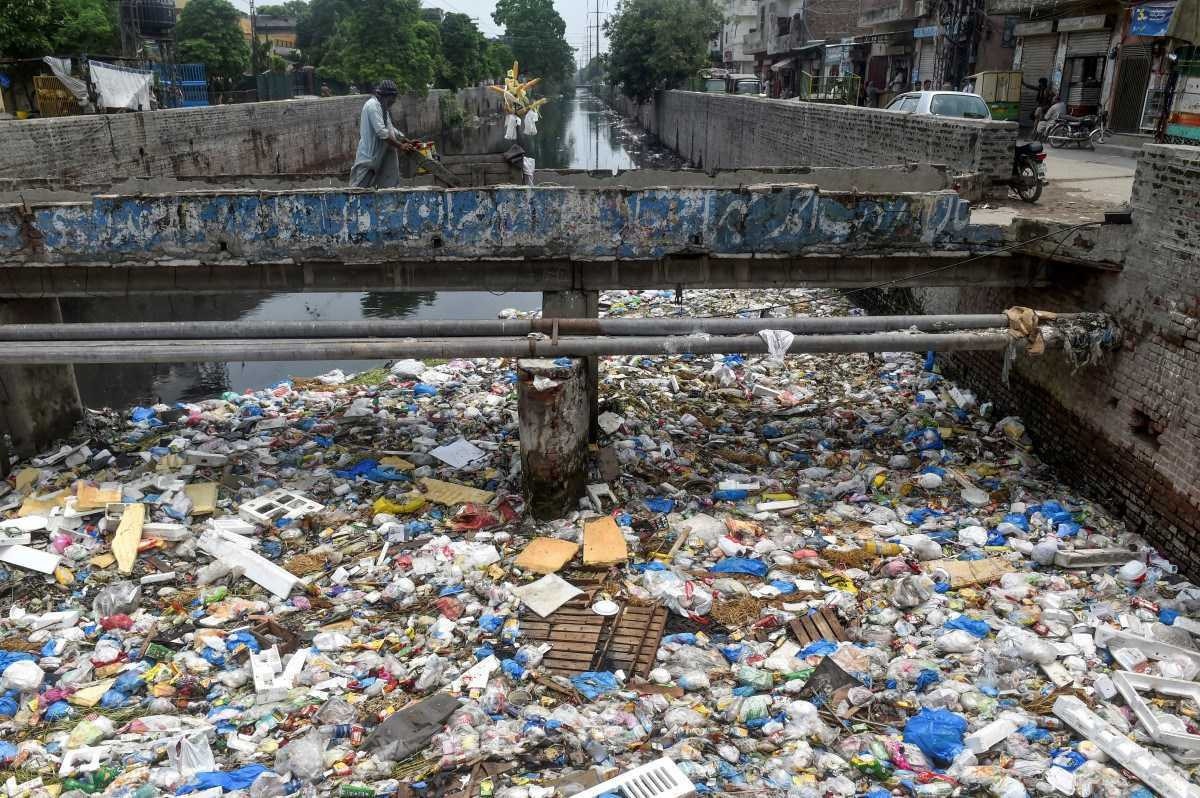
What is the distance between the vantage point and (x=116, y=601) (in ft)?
18.7

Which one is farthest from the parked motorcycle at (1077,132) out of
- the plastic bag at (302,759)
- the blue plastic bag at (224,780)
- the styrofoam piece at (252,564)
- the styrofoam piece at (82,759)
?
the styrofoam piece at (82,759)

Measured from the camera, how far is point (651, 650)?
521cm

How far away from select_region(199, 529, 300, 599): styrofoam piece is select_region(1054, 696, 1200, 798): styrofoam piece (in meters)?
4.83

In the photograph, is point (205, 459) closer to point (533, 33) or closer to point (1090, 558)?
point (1090, 558)

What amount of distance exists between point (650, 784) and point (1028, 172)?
8.24 metres

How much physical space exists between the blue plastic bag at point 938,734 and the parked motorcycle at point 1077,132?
1505cm

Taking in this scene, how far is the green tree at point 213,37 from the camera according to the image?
91.8 ft

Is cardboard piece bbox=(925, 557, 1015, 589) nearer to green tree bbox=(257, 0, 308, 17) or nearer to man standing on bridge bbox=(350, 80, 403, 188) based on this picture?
man standing on bridge bbox=(350, 80, 403, 188)

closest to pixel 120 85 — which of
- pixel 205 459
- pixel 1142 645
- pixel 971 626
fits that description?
pixel 205 459

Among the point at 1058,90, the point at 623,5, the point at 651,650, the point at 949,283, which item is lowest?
the point at 651,650

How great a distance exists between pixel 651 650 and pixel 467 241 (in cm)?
371

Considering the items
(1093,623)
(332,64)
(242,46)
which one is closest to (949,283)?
(1093,623)

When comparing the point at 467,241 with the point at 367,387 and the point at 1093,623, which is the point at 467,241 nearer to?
the point at 367,387

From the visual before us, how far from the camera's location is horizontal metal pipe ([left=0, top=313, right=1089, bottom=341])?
674 cm
